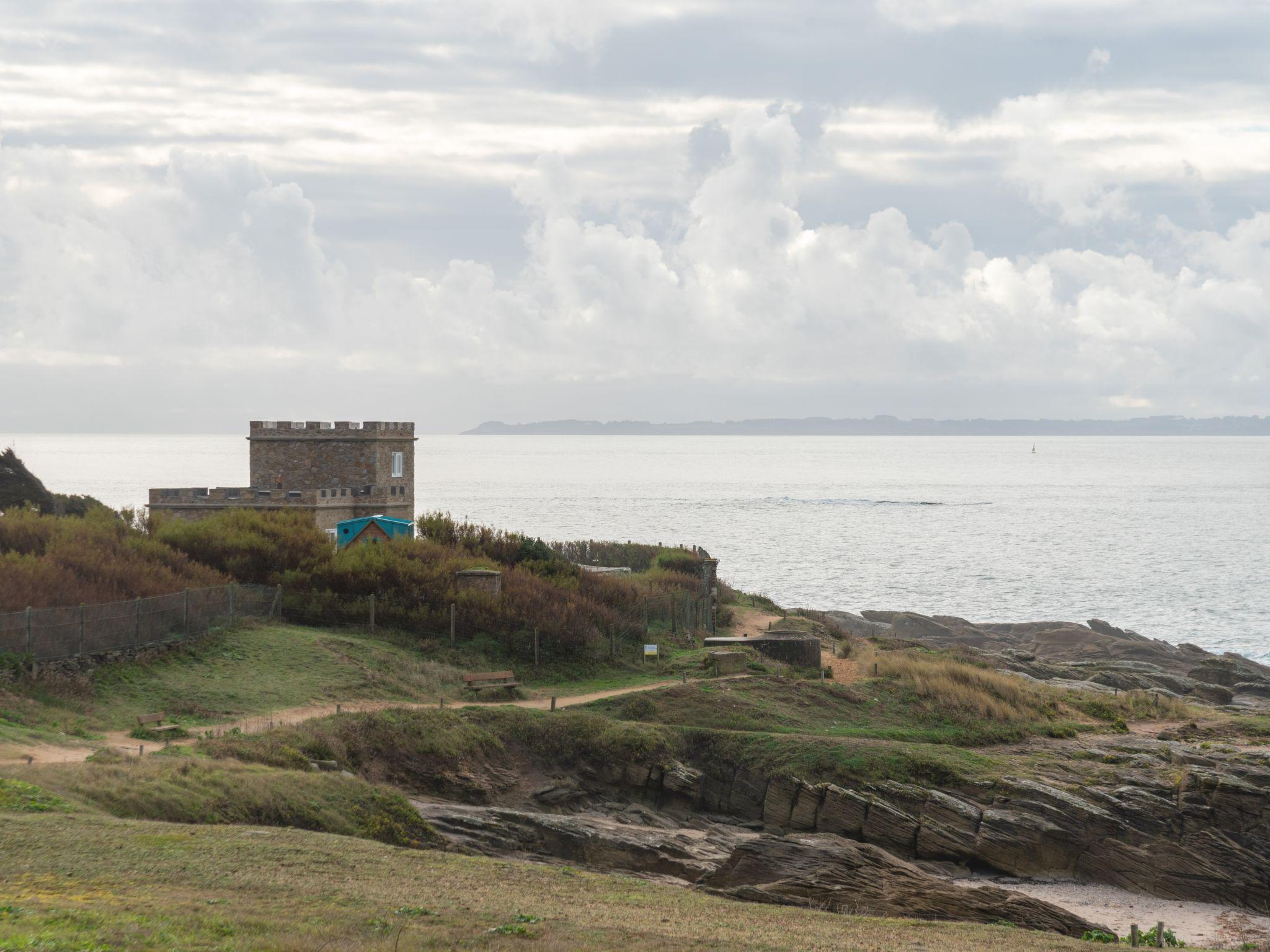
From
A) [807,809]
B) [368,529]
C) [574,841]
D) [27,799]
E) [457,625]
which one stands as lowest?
[807,809]

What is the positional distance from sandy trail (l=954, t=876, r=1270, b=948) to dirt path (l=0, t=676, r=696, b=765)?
1116 centimetres

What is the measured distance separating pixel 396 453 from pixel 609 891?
3793 centimetres

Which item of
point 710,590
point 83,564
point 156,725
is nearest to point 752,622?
point 710,590

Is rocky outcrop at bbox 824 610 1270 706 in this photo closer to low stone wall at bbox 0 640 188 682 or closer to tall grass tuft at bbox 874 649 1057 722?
tall grass tuft at bbox 874 649 1057 722

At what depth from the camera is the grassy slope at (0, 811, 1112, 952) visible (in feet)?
37.3

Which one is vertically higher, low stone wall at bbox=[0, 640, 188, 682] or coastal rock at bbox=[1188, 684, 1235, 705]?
low stone wall at bbox=[0, 640, 188, 682]

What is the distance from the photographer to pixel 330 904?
12969 mm

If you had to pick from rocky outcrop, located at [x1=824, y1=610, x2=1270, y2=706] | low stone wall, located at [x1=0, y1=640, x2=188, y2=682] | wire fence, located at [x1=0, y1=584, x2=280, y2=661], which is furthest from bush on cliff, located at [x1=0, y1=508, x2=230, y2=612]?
rocky outcrop, located at [x1=824, y1=610, x2=1270, y2=706]

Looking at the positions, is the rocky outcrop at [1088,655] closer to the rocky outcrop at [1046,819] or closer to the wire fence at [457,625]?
the rocky outcrop at [1046,819]

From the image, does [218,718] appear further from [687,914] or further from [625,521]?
[625,521]

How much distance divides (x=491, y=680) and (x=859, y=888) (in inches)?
577

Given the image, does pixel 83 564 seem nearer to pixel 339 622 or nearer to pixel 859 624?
pixel 339 622

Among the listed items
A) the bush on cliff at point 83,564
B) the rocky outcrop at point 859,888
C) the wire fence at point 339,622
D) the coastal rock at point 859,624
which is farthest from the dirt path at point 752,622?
the rocky outcrop at point 859,888

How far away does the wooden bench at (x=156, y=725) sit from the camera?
75.9 feet
